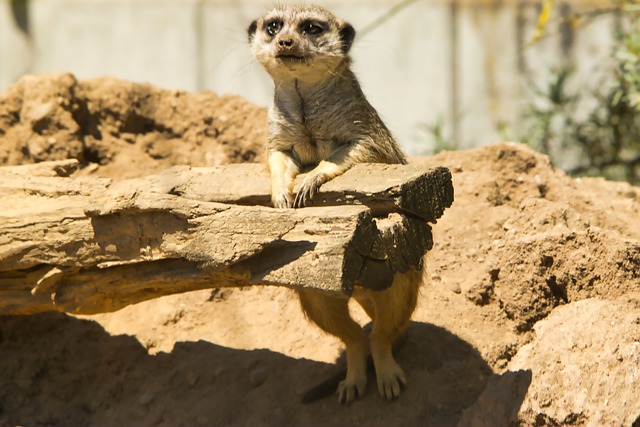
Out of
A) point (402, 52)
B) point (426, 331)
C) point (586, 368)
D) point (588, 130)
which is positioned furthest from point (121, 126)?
point (588, 130)

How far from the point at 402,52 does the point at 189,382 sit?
191 inches

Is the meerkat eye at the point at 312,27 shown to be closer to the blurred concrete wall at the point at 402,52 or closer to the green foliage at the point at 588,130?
the green foliage at the point at 588,130

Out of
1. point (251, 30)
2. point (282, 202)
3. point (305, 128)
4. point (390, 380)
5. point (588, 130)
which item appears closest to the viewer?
point (282, 202)

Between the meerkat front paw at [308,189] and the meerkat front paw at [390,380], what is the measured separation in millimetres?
883

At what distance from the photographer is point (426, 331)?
13.2 feet

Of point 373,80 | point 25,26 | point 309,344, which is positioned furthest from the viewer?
point 25,26

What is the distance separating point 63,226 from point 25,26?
598 cm

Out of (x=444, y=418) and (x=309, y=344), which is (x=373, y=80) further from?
(x=444, y=418)

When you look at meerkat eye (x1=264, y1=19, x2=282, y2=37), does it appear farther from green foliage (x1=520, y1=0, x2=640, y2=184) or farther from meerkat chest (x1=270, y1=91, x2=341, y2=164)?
green foliage (x1=520, y1=0, x2=640, y2=184)

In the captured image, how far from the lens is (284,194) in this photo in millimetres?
3365

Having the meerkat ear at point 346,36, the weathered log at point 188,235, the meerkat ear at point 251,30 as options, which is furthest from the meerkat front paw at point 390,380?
the meerkat ear at point 251,30

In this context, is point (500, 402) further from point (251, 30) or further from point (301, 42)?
point (251, 30)

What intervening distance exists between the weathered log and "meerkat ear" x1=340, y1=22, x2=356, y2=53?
3.28ft

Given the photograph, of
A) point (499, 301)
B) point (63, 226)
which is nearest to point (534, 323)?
point (499, 301)
